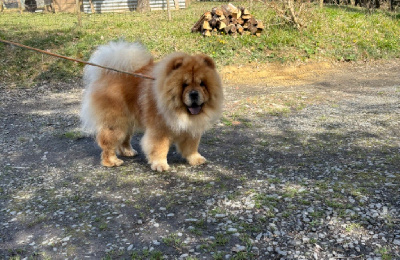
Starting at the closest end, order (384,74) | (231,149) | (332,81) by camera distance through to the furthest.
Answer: (231,149)
(332,81)
(384,74)

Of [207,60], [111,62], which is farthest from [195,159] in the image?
[111,62]

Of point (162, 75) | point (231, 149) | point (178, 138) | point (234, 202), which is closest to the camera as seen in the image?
point (234, 202)

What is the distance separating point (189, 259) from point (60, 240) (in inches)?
48.4

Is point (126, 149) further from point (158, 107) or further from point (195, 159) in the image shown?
point (158, 107)

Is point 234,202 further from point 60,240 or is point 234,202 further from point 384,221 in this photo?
point 60,240

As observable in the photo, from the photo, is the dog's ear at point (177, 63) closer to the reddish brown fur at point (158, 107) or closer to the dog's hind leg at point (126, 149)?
the reddish brown fur at point (158, 107)

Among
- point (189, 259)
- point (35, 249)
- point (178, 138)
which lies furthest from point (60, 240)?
point (178, 138)

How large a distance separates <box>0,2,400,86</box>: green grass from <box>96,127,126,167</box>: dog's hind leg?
6.58m

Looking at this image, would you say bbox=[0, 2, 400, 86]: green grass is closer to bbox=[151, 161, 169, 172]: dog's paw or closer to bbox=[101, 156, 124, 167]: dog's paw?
bbox=[101, 156, 124, 167]: dog's paw

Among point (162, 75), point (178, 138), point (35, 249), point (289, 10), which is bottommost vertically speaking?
point (35, 249)

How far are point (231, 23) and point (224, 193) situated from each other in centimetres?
963

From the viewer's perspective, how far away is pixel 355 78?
424 inches

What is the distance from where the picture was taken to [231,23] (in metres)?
12.8

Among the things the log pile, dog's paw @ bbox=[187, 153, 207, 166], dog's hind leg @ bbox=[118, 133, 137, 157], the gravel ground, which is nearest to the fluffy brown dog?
dog's paw @ bbox=[187, 153, 207, 166]
